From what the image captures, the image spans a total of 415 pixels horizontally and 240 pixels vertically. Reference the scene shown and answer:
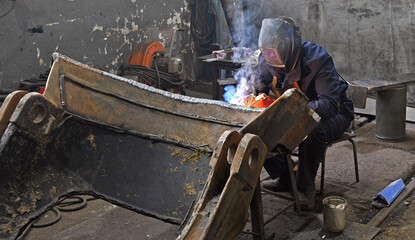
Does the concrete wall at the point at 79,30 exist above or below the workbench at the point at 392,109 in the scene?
above

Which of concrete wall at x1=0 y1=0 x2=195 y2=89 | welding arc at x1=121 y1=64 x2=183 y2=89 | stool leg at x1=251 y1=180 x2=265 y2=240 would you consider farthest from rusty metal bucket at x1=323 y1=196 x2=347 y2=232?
concrete wall at x1=0 y1=0 x2=195 y2=89

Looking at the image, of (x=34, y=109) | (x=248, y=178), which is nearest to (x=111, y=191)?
(x=34, y=109)

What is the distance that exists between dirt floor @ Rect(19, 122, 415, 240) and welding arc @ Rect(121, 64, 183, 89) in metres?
3.04

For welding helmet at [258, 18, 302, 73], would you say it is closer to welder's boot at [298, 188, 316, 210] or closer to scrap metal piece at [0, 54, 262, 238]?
scrap metal piece at [0, 54, 262, 238]

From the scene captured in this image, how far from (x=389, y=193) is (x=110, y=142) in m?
2.33

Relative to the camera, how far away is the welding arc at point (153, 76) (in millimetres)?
7340

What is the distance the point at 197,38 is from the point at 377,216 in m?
6.28

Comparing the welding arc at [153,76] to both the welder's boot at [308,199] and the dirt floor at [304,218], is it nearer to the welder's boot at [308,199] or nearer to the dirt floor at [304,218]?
the dirt floor at [304,218]

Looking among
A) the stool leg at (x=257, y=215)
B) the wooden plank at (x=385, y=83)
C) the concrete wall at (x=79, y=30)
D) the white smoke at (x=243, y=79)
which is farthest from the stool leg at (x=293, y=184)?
the concrete wall at (x=79, y=30)

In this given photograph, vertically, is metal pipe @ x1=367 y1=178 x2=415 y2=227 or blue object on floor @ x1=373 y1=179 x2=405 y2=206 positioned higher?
blue object on floor @ x1=373 y1=179 x2=405 y2=206

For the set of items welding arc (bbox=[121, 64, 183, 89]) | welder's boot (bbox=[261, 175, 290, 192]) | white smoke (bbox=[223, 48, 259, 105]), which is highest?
white smoke (bbox=[223, 48, 259, 105])

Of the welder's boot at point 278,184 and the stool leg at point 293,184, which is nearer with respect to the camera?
the stool leg at point 293,184

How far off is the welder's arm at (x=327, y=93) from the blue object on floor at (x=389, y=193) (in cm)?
83

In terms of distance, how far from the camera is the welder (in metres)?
3.72
